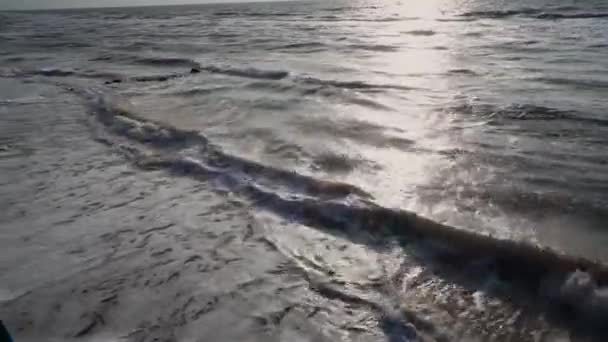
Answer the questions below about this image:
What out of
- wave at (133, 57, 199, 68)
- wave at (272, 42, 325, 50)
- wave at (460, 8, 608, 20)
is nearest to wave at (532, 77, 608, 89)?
wave at (272, 42, 325, 50)

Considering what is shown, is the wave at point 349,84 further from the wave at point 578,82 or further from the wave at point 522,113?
the wave at point 578,82

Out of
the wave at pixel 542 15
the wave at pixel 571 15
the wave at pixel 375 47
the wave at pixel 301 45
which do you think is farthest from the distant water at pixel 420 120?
the wave at pixel 542 15

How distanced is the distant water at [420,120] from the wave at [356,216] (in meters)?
0.08

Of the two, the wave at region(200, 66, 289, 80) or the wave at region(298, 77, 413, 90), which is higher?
the wave at region(200, 66, 289, 80)

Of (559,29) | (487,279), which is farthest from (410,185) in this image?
(559,29)

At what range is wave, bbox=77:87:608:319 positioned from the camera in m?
2.27

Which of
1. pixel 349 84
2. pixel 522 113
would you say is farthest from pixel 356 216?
pixel 349 84

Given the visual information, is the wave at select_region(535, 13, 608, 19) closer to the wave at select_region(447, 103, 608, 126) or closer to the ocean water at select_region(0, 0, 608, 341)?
the ocean water at select_region(0, 0, 608, 341)

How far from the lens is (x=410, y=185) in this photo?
345 cm

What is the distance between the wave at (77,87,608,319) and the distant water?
0.25 feet

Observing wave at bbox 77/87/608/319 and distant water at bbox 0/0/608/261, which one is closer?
wave at bbox 77/87/608/319

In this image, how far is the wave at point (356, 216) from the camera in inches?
89.3

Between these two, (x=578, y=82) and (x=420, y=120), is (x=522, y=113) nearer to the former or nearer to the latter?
(x=420, y=120)

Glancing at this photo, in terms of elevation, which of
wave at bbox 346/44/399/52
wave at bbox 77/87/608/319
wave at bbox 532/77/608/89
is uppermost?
wave at bbox 346/44/399/52
